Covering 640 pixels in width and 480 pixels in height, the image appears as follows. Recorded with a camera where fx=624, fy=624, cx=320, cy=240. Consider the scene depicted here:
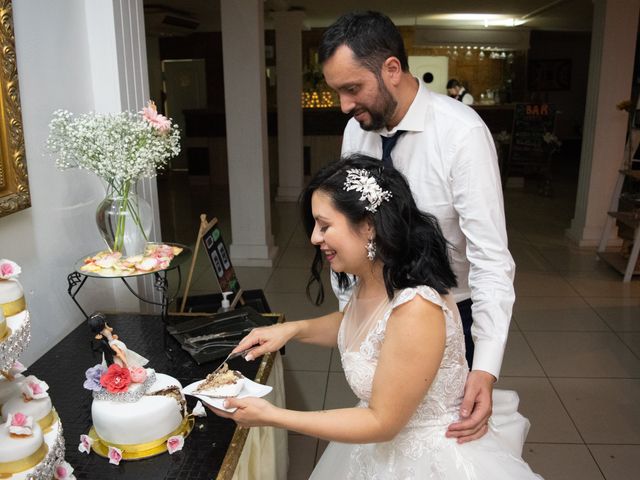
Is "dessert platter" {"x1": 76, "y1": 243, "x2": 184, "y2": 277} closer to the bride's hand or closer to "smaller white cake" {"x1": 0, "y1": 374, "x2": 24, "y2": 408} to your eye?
the bride's hand

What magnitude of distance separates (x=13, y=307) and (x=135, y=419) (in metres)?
0.41

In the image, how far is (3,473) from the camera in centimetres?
112

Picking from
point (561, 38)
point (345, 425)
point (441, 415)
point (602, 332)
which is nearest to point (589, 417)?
point (602, 332)

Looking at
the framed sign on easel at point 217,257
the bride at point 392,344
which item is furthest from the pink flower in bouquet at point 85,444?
the framed sign on easel at point 217,257

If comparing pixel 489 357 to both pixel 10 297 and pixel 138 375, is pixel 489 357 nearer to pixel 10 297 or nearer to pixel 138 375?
pixel 138 375

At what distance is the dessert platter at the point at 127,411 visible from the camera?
150 centimetres

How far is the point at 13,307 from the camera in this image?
4.20ft

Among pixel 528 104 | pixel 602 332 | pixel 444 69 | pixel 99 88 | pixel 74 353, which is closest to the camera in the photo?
pixel 74 353

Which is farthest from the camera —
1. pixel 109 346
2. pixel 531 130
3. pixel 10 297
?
pixel 531 130

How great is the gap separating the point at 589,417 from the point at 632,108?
3510 millimetres

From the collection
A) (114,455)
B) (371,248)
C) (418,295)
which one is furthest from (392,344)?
(114,455)

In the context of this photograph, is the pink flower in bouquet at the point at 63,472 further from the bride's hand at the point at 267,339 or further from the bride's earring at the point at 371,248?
the bride's earring at the point at 371,248

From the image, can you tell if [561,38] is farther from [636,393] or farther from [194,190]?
[636,393]

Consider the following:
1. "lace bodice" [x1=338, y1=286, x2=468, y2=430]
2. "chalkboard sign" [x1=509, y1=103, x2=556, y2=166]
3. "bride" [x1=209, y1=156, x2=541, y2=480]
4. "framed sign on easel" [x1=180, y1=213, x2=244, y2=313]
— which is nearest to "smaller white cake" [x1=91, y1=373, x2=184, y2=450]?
"bride" [x1=209, y1=156, x2=541, y2=480]
